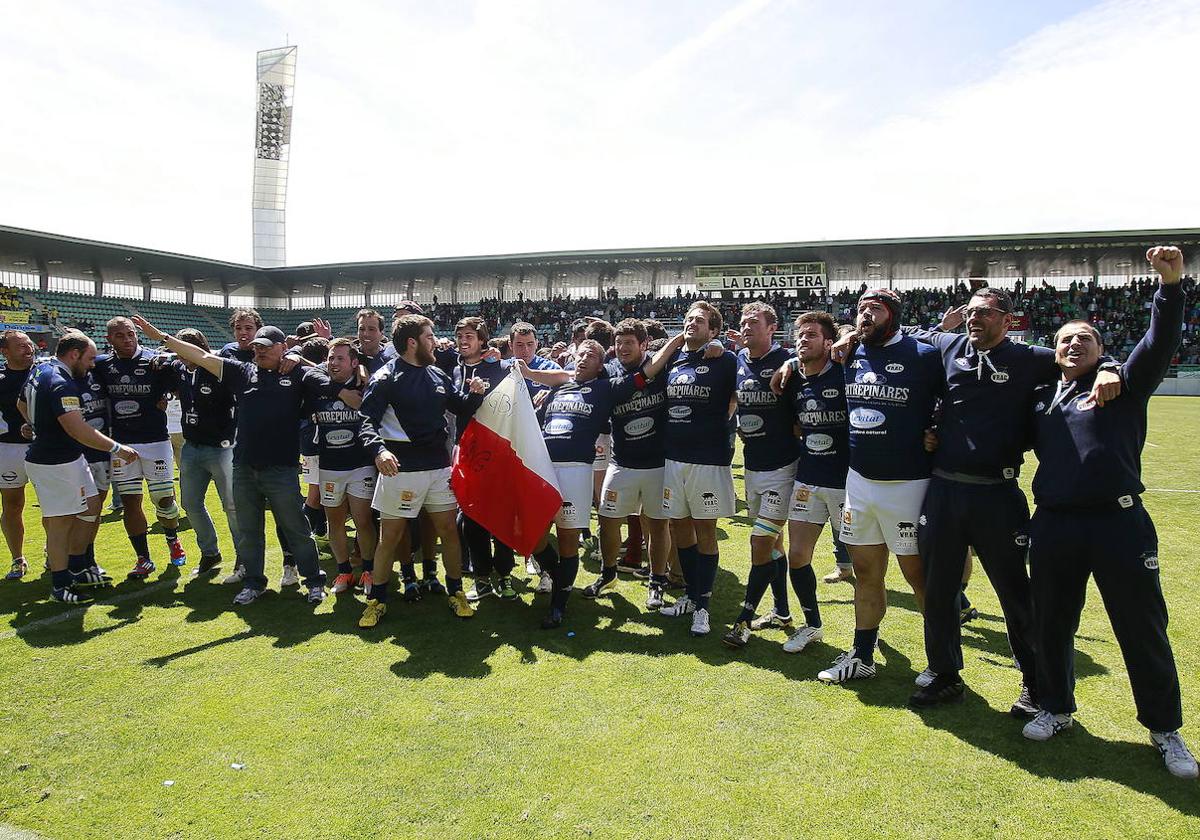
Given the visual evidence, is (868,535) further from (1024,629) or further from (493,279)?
(493,279)

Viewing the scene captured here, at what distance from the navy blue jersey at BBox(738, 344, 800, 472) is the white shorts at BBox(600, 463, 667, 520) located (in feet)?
3.14

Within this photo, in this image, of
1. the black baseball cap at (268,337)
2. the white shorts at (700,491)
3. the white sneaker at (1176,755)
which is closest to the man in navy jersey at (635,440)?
the white shorts at (700,491)

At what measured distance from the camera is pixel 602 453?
841cm

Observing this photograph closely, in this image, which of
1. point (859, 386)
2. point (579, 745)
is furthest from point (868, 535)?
point (579, 745)

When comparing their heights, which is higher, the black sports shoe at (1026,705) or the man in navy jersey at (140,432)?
the man in navy jersey at (140,432)

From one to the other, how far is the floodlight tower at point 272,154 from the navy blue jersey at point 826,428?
48.5 meters

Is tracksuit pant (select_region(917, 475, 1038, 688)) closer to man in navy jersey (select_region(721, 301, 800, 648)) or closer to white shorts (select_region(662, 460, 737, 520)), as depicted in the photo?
man in navy jersey (select_region(721, 301, 800, 648))

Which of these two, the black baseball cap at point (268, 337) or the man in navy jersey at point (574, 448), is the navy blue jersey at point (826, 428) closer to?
the man in navy jersey at point (574, 448)

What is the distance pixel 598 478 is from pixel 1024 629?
16.3ft

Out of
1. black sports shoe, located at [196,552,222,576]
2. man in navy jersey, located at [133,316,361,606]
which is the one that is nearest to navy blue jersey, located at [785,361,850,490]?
man in navy jersey, located at [133,316,361,606]

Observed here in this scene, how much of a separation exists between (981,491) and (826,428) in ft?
3.81

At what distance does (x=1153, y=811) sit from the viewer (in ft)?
10.1

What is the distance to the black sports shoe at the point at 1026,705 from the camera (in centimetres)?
397

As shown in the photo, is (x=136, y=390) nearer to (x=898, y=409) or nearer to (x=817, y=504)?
(x=817, y=504)
